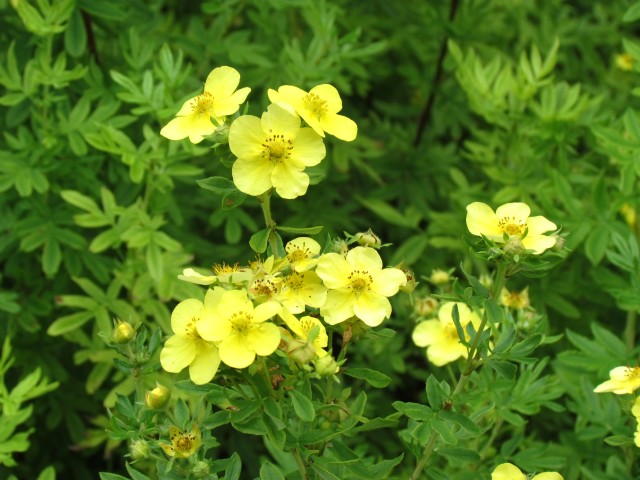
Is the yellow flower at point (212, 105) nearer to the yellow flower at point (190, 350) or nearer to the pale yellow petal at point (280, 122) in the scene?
the pale yellow petal at point (280, 122)

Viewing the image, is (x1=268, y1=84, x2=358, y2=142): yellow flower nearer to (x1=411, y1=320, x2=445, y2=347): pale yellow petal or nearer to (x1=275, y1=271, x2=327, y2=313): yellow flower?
(x1=275, y1=271, x2=327, y2=313): yellow flower

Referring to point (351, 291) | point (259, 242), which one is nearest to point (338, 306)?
point (351, 291)

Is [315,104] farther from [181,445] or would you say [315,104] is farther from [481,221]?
[181,445]

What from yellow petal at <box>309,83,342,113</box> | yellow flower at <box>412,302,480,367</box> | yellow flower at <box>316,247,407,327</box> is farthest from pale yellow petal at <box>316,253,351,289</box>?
yellow flower at <box>412,302,480,367</box>

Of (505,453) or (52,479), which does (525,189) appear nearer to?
(505,453)

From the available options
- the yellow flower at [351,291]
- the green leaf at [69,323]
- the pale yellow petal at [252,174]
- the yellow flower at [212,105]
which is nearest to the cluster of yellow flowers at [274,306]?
the yellow flower at [351,291]
